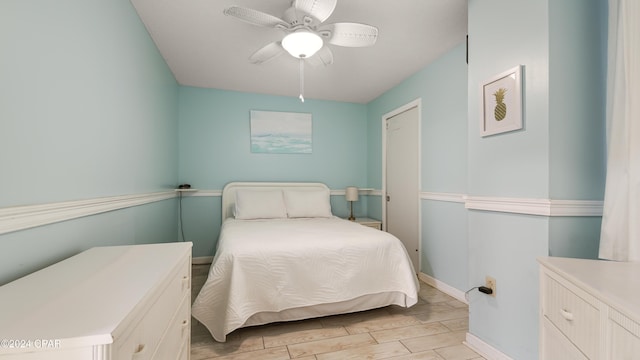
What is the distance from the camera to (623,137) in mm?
1207

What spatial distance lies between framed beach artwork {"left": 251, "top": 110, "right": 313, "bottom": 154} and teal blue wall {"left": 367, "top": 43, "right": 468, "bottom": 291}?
1.57 metres

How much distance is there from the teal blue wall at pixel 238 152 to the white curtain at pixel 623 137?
10.6 ft

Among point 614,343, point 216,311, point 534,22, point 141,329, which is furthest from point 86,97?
point 534,22

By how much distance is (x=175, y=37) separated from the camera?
95.1 inches

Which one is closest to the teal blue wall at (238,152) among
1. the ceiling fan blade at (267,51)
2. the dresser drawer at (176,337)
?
the ceiling fan blade at (267,51)

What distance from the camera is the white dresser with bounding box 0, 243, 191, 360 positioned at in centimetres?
53

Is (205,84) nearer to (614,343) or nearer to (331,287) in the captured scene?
(331,287)

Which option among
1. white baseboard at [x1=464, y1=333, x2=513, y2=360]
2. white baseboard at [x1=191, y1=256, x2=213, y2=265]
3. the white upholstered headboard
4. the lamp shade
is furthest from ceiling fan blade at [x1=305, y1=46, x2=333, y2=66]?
white baseboard at [x1=191, y1=256, x2=213, y2=265]

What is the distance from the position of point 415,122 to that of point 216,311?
281 cm

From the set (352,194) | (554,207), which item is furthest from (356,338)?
(352,194)

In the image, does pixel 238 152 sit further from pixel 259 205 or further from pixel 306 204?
pixel 306 204

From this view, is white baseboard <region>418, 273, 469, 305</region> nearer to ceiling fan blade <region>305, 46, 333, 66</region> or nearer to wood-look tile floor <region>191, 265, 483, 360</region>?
wood-look tile floor <region>191, 265, 483, 360</region>

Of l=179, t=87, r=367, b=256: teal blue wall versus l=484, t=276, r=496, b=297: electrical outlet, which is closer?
l=484, t=276, r=496, b=297: electrical outlet

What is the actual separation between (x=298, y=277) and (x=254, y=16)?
1809 mm
